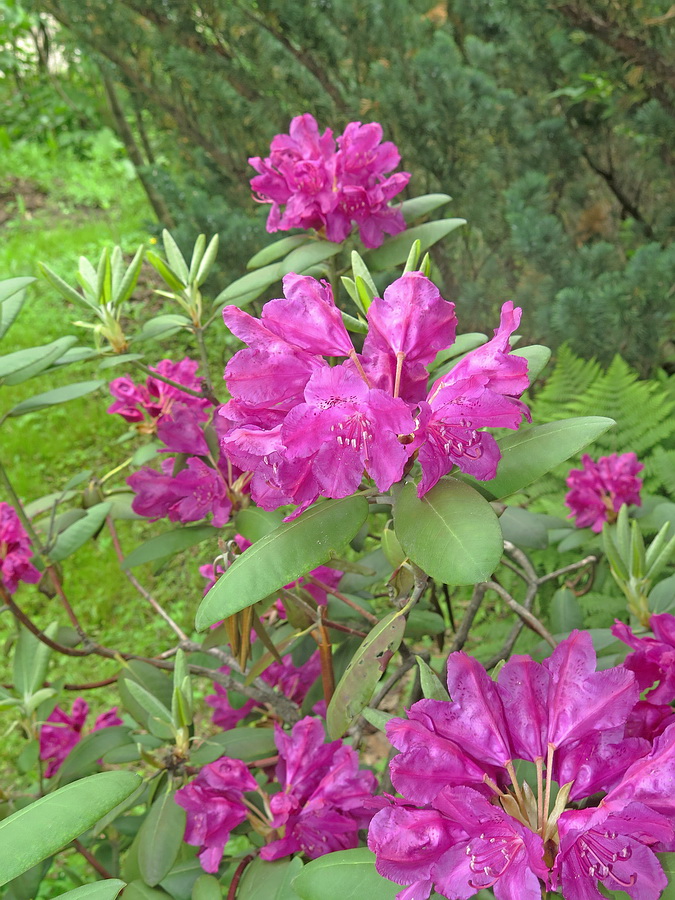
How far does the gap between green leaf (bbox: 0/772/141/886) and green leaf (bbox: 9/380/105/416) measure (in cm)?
87

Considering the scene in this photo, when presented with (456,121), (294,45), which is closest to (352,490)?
(456,121)

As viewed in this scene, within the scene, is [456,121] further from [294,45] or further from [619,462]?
[619,462]

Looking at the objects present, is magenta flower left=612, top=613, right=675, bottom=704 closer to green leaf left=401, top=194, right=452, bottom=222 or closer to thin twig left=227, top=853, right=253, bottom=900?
thin twig left=227, top=853, right=253, bottom=900

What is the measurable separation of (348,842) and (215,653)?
18.7 inches

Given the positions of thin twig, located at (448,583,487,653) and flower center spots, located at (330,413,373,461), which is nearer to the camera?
flower center spots, located at (330,413,373,461)

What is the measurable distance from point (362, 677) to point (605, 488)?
128 cm

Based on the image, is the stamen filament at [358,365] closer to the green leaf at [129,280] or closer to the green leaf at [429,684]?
the green leaf at [429,684]

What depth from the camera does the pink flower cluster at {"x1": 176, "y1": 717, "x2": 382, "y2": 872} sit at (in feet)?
3.51

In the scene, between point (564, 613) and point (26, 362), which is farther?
point (564, 613)

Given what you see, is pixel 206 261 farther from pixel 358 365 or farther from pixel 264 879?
pixel 264 879

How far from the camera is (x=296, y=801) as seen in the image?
1.08 metres

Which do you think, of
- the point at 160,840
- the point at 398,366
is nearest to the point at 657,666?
the point at 398,366

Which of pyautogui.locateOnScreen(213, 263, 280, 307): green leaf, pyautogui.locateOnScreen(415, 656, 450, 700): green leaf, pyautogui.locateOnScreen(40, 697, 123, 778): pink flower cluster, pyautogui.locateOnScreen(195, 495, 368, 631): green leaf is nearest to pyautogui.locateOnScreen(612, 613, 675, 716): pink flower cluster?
pyautogui.locateOnScreen(415, 656, 450, 700): green leaf

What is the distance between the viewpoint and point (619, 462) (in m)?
1.97
